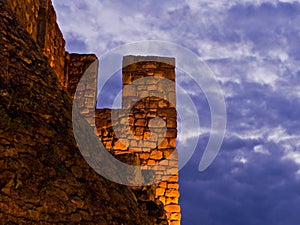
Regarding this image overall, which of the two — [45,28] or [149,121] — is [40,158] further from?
[149,121]

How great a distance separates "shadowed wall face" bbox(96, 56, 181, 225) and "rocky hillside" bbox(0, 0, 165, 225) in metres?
4.31

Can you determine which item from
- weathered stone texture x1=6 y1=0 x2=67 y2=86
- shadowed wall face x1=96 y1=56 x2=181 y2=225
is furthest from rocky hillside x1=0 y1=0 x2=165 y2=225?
shadowed wall face x1=96 y1=56 x2=181 y2=225

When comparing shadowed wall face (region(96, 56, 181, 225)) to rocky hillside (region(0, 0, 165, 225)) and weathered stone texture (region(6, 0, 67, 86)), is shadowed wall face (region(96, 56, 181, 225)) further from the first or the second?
rocky hillside (region(0, 0, 165, 225))

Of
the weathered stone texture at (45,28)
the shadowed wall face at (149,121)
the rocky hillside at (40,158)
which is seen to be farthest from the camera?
the shadowed wall face at (149,121)

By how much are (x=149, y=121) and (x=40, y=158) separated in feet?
18.5

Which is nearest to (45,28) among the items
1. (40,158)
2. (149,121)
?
(149,121)

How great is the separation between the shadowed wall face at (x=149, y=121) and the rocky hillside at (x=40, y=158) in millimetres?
4313

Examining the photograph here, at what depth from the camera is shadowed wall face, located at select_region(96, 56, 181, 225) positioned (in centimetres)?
841

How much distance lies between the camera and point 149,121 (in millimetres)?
8727

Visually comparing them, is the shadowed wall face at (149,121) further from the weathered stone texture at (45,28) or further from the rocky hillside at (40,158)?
the rocky hillside at (40,158)

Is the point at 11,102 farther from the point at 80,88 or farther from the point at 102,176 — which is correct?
the point at 80,88

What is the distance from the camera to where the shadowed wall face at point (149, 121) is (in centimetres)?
841

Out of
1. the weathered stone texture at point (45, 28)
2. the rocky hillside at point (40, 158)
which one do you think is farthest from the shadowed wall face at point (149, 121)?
the rocky hillside at point (40, 158)

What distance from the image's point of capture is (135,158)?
5.52m
